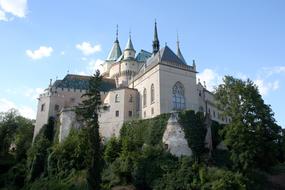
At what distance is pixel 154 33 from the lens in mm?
76562

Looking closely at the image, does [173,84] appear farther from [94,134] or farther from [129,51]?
[129,51]

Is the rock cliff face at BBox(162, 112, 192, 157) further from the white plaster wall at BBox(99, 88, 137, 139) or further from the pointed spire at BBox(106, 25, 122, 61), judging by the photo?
the pointed spire at BBox(106, 25, 122, 61)

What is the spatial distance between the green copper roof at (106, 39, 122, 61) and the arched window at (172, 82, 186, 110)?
33686mm

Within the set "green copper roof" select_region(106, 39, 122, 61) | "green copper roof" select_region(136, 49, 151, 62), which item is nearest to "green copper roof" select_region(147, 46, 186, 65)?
"green copper roof" select_region(136, 49, 151, 62)

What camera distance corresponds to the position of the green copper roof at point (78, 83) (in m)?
66.6

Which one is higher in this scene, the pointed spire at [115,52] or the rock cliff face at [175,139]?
the pointed spire at [115,52]

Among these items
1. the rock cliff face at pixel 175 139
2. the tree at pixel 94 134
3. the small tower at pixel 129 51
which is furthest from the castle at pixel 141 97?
the small tower at pixel 129 51

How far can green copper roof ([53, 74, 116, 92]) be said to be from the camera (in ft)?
218

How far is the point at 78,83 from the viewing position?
68.2 m

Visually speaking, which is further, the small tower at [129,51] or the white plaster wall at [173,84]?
the small tower at [129,51]

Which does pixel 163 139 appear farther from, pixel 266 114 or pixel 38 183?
pixel 38 183

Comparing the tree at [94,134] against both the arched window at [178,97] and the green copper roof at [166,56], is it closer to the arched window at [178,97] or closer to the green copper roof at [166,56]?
the green copper roof at [166,56]

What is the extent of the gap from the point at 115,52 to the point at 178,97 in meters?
36.7

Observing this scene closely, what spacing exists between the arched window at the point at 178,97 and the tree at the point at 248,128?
8.96 meters
